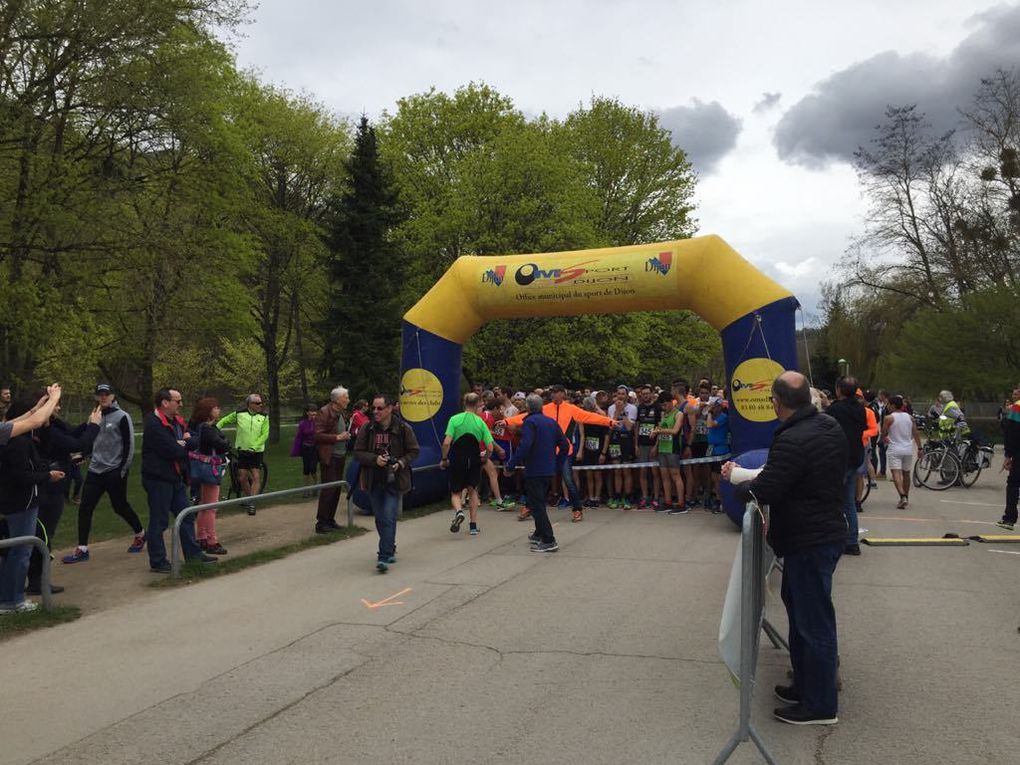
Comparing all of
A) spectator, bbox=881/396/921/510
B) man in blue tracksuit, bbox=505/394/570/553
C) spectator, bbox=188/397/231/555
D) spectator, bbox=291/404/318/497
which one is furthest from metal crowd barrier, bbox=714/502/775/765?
spectator, bbox=881/396/921/510

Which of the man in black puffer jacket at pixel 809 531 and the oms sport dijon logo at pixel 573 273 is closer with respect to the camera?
the man in black puffer jacket at pixel 809 531

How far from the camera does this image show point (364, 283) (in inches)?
Result: 1061

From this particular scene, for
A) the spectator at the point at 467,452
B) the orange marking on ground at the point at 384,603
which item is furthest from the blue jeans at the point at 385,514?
the spectator at the point at 467,452

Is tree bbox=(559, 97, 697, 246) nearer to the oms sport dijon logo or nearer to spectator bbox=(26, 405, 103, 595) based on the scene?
the oms sport dijon logo

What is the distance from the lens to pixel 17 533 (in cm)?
627

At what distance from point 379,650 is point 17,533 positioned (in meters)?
3.31

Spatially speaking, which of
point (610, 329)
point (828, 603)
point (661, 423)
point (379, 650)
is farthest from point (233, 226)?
point (828, 603)

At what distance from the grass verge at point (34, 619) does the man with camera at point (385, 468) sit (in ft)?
8.95

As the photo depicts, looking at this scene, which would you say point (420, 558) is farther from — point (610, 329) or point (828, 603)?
point (610, 329)

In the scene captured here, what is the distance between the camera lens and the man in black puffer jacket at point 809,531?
404 centimetres

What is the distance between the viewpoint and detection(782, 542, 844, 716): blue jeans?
4043 millimetres

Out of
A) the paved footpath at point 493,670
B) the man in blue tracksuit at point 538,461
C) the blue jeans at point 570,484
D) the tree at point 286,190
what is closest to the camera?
the paved footpath at point 493,670

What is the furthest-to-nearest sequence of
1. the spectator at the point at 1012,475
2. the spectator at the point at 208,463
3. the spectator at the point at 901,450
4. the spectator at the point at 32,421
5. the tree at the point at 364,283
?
the tree at the point at 364,283 < the spectator at the point at 901,450 < the spectator at the point at 1012,475 < the spectator at the point at 208,463 < the spectator at the point at 32,421

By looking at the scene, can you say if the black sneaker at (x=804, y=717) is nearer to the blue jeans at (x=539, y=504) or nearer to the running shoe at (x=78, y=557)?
the blue jeans at (x=539, y=504)
